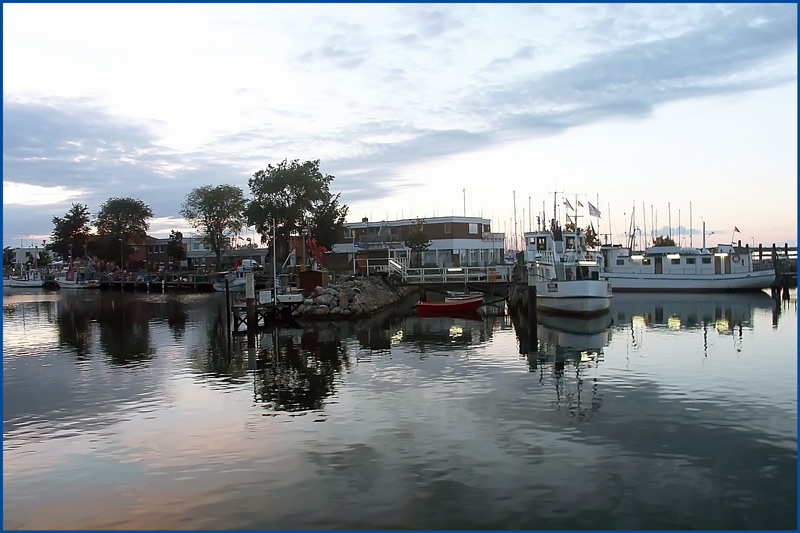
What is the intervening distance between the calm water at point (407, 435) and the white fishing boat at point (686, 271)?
3866cm

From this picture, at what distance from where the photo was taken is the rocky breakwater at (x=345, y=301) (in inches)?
1722

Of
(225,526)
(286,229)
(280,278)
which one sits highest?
(286,229)

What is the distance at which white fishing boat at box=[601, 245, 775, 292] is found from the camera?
223 feet

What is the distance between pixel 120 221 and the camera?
12344cm

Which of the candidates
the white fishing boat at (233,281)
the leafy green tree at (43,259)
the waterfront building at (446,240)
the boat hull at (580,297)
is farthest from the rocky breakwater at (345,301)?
the leafy green tree at (43,259)

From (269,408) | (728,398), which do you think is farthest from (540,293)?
(269,408)

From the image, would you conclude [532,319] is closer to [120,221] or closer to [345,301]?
[345,301]

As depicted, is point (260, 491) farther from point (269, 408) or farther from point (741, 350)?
point (741, 350)

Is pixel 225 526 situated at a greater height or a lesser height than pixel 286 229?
lesser

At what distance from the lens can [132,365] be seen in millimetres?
27625

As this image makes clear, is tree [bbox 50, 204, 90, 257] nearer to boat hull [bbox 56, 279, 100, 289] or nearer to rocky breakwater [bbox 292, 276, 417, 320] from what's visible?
boat hull [bbox 56, 279, 100, 289]

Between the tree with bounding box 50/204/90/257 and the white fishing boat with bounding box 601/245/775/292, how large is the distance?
336 ft

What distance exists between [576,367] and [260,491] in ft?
51.1

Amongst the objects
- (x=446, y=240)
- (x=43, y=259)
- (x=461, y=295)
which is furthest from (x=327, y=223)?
(x=43, y=259)
